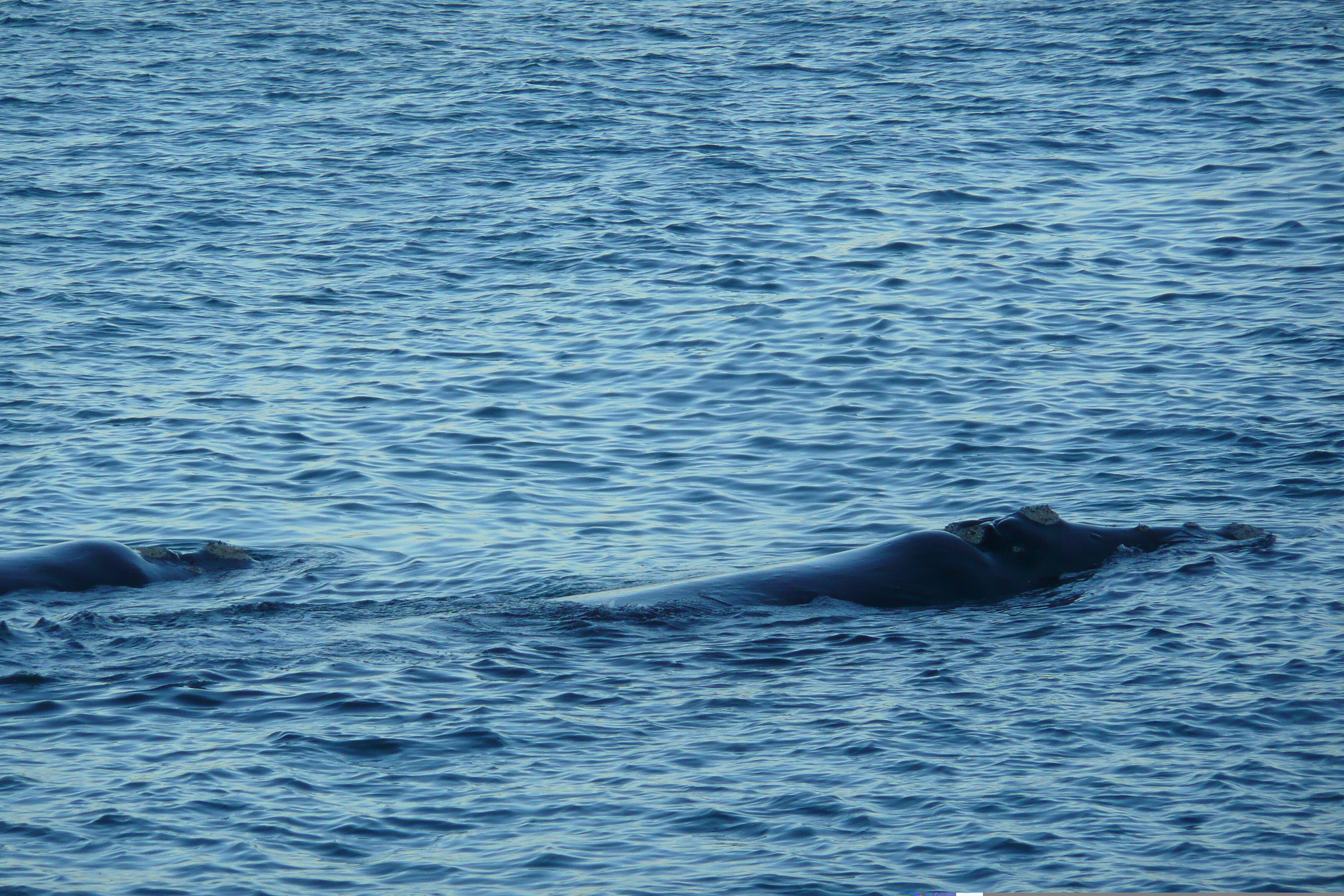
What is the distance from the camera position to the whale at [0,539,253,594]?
603 inches

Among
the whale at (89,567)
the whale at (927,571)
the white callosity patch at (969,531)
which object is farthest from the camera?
the white callosity patch at (969,531)

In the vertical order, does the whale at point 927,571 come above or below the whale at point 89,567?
below

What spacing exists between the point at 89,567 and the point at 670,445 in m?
7.75

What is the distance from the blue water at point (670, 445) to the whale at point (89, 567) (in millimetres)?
454

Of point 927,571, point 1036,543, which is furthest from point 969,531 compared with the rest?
point 927,571

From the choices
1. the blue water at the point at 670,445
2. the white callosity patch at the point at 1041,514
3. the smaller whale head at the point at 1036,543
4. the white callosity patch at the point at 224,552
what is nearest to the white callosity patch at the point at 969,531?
the smaller whale head at the point at 1036,543

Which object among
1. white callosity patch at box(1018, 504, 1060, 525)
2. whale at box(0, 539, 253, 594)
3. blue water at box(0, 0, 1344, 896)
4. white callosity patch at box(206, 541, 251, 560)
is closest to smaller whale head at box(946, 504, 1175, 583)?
white callosity patch at box(1018, 504, 1060, 525)

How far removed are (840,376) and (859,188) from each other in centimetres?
984

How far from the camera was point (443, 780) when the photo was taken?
38.6 ft

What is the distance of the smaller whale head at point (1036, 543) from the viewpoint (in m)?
15.5

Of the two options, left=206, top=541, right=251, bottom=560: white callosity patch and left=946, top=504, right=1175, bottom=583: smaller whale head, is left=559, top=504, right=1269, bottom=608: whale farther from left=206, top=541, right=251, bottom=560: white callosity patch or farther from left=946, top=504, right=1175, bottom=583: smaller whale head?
left=206, top=541, right=251, bottom=560: white callosity patch

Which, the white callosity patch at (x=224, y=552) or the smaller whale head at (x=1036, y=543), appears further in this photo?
the white callosity patch at (x=224, y=552)

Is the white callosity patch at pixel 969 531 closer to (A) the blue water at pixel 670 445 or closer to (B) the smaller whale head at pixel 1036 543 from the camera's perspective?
(B) the smaller whale head at pixel 1036 543

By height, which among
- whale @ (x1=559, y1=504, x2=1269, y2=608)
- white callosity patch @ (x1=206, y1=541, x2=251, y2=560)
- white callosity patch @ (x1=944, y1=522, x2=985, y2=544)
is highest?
white callosity patch @ (x1=206, y1=541, x2=251, y2=560)
